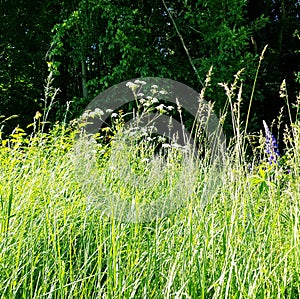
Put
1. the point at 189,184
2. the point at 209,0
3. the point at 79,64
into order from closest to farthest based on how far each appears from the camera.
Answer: the point at 189,184, the point at 209,0, the point at 79,64

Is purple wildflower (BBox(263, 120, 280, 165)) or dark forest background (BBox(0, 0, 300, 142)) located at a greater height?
dark forest background (BBox(0, 0, 300, 142))

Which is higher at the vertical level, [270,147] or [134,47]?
[134,47]

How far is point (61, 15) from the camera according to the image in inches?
270

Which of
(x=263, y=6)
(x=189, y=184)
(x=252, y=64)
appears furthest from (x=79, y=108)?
(x=189, y=184)

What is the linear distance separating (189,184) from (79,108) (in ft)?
17.1

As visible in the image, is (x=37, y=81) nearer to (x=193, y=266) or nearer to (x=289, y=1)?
(x=289, y=1)

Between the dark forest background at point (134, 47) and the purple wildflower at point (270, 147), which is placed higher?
the dark forest background at point (134, 47)

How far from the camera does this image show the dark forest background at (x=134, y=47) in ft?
19.9

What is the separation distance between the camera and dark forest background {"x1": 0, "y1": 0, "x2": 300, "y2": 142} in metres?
6.05

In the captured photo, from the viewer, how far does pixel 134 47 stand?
5.84 m

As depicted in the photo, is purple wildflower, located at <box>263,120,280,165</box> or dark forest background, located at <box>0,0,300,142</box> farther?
dark forest background, located at <box>0,0,300,142</box>

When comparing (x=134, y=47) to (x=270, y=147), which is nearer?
(x=270, y=147)

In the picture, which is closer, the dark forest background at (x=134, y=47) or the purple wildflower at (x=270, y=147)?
the purple wildflower at (x=270, y=147)

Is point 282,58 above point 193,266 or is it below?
above
